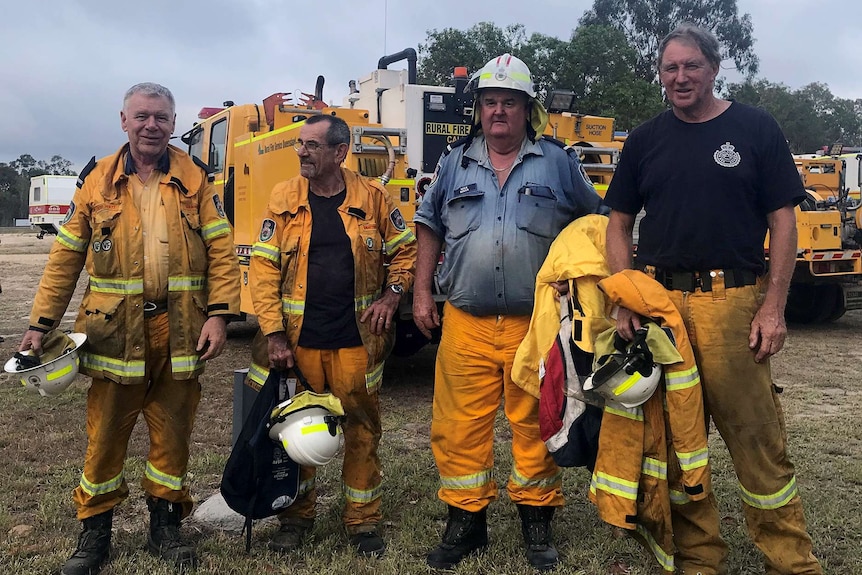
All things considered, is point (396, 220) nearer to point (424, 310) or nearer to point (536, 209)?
point (424, 310)

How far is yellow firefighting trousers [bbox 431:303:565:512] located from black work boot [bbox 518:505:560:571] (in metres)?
0.04

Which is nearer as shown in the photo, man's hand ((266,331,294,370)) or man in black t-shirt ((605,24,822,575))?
man in black t-shirt ((605,24,822,575))

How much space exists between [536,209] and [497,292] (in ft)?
1.28

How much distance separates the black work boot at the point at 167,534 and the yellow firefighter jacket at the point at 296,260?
886mm

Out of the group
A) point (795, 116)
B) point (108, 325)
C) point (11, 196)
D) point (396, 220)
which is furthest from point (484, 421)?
point (11, 196)

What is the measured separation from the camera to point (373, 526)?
11.4 feet

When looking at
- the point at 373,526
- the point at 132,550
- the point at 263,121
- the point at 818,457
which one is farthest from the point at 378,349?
the point at 263,121

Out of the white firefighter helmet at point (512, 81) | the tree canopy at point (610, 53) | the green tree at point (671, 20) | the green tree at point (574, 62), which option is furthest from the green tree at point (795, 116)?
the white firefighter helmet at point (512, 81)

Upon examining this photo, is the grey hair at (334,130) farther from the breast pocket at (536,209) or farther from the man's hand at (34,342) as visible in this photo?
the man's hand at (34,342)

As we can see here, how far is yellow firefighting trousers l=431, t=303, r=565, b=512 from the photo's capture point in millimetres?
3234

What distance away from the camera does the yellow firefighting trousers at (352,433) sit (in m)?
3.37

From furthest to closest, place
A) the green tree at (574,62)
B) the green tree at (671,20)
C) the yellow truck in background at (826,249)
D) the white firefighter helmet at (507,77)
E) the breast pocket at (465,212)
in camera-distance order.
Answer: the green tree at (671,20), the green tree at (574,62), the yellow truck in background at (826,249), the breast pocket at (465,212), the white firefighter helmet at (507,77)

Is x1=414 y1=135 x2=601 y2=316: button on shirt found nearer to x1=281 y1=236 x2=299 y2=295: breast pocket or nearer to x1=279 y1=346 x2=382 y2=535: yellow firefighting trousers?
x1=279 y1=346 x2=382 y2=535: yellow firefighting trousers

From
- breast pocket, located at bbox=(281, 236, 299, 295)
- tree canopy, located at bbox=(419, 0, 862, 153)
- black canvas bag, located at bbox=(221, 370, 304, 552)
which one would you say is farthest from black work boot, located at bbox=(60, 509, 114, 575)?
tree canopy, located at bbox=(419, 0, 862, 153)
